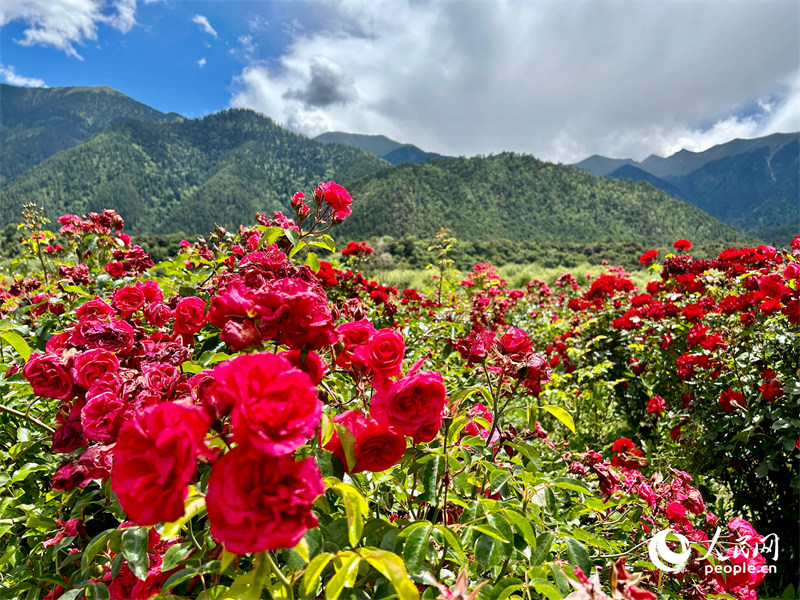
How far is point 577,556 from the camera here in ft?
2.94

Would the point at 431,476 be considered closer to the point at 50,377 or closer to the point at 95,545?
the point at 95,545

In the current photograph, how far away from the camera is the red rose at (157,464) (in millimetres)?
521

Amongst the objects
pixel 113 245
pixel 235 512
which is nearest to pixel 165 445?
pixel 235 512

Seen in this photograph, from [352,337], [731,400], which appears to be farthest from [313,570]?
[731,400]

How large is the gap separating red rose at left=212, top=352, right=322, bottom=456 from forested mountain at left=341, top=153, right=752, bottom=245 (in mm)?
50423

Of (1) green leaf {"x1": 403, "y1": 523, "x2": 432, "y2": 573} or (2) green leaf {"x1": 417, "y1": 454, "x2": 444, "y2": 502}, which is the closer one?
(1) green leaf {"x1": 403, "y1": 523, "x2": 432, "y2": 573}

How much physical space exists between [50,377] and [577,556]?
128 centimetres

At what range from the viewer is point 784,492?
94.7 inches

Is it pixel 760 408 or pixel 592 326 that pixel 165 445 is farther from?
pixel 592 326

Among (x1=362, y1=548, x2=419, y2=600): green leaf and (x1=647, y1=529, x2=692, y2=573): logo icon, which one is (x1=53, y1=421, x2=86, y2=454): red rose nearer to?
(x1=362, y1=548, x2=419, y2=600): green leaf

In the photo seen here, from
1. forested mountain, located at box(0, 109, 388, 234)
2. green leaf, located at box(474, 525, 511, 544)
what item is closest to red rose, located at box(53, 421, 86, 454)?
green leaf, located at box(474, 525, 511, 544)

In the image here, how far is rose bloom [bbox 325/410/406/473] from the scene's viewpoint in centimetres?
82

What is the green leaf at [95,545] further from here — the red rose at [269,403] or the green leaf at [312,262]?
the green leaf at [312,262]

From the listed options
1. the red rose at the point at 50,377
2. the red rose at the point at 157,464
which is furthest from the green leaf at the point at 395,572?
the red rose at the point at 50,377
